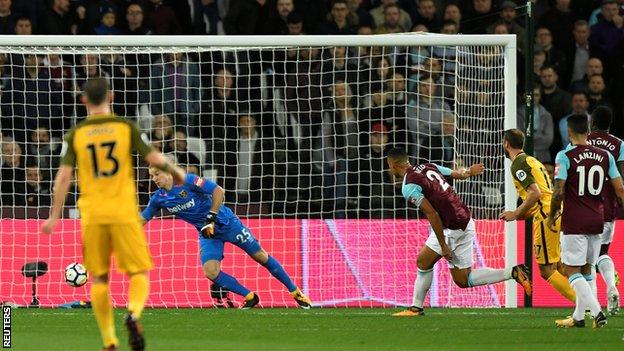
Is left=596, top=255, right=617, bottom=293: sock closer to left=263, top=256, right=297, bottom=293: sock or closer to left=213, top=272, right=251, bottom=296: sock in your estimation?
left=263, top=256, right=297, bottom=293: sock

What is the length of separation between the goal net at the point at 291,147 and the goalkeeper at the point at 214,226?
43.9 inches

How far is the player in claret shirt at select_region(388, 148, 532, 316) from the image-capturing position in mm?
15203

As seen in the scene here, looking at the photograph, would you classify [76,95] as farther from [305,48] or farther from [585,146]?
[585,146]

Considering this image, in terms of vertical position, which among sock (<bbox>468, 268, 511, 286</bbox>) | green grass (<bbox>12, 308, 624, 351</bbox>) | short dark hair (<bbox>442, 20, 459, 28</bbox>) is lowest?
green grass (<bbox>12, 308, 624, 351</bbox>)

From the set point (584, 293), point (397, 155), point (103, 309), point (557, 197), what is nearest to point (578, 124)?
point (557, 197)

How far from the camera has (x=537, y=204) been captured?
1485 cm

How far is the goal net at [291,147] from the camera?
17.6 metres

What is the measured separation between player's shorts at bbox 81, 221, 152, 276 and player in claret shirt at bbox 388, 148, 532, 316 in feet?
17.2

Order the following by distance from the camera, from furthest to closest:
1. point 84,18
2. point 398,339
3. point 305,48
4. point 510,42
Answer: point 84,18
point 305,48
point 510,42
point 398,339

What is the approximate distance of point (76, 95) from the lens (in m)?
18.5

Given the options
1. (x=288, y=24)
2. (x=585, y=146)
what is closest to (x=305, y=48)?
(x=288, y=24)

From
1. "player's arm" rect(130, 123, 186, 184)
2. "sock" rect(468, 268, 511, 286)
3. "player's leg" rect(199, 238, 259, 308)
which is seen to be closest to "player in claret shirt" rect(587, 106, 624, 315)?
"sock" rect(468, 268, 511, 286)

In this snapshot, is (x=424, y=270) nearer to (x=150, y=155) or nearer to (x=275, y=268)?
(x=275, y=268)

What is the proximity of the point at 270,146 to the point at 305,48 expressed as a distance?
1322 millimetres
